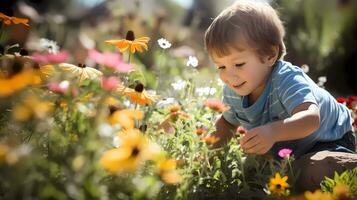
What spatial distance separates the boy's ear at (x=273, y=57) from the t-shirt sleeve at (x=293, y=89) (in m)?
0.08

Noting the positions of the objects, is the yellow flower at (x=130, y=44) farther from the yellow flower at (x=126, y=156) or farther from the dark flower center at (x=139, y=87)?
the yellow flower at (x=126, y=156)

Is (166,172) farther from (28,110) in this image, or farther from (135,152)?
(28,110)

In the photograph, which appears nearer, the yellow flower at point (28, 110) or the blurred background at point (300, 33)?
the yellow flower at point (28, 110)

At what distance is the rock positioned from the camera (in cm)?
195

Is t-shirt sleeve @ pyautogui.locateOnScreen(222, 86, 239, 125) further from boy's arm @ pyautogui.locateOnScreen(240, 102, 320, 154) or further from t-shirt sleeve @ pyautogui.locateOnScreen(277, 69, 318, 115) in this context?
boy's arm @ pyautogui.locateOnScreen(240, 102, 320, 154)

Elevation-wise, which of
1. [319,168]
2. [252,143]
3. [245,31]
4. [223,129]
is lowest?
[223,129]

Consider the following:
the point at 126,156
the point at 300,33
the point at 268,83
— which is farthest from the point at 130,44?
the point at 300,33

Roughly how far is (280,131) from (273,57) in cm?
46

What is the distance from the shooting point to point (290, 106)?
2035 millimetres

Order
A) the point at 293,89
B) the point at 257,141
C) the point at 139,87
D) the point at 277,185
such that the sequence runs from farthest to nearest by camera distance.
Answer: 1. the point at 293,89
2. the point at 139,87
3. the point at 257,141
4. the point at 277,185

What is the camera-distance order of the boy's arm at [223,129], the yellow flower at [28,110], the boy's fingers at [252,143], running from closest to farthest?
the yellow flower at [28,110] < the boy's fingers at [252,143] < the boy's arm at [223,129]

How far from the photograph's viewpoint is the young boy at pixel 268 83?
2.04m

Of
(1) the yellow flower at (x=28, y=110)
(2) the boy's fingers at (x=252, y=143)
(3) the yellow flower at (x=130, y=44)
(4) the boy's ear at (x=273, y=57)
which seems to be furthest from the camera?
(4) the boy's ear at (x=273, y=57)

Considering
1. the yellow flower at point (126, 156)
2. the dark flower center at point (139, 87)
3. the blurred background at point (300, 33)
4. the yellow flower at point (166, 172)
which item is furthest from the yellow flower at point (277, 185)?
the blurred background at point (300, 33)
